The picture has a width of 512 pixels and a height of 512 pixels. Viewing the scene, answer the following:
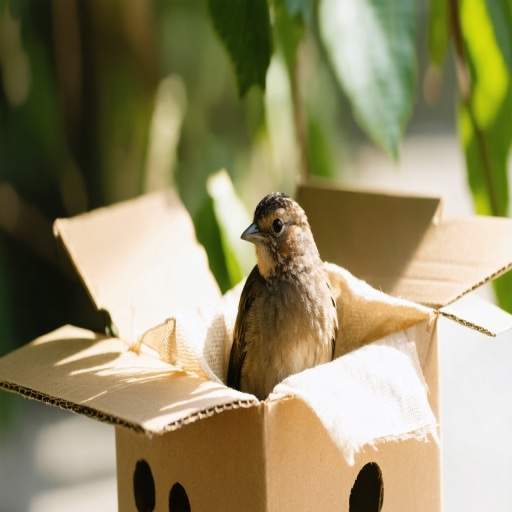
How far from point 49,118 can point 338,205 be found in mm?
1101

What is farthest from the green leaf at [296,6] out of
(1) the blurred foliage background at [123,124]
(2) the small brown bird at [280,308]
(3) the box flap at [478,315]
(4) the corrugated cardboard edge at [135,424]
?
(4) the corrugated cardboard edge at [135,424]

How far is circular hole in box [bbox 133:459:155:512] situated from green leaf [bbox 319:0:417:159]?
0.85 meters

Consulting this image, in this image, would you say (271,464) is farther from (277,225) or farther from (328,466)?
(277,225)

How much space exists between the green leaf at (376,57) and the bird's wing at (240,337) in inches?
17.2

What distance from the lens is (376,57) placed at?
1.48 meters

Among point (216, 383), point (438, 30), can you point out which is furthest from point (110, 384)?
point (438, 30)

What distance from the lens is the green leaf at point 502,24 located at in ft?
5.69

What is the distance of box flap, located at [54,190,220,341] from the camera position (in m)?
1.52

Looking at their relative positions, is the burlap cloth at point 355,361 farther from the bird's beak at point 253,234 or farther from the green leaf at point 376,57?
the green leaf at point 376,57

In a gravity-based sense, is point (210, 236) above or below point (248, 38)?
below

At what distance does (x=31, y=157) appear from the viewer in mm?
2289

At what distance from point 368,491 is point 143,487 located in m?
0.47

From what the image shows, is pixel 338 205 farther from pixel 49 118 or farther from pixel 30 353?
pixel 49 118

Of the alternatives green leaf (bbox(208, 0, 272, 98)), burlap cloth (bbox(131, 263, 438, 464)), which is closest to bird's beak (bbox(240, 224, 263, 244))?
burlap cloth (bbox(131, 263, 438, 464))
